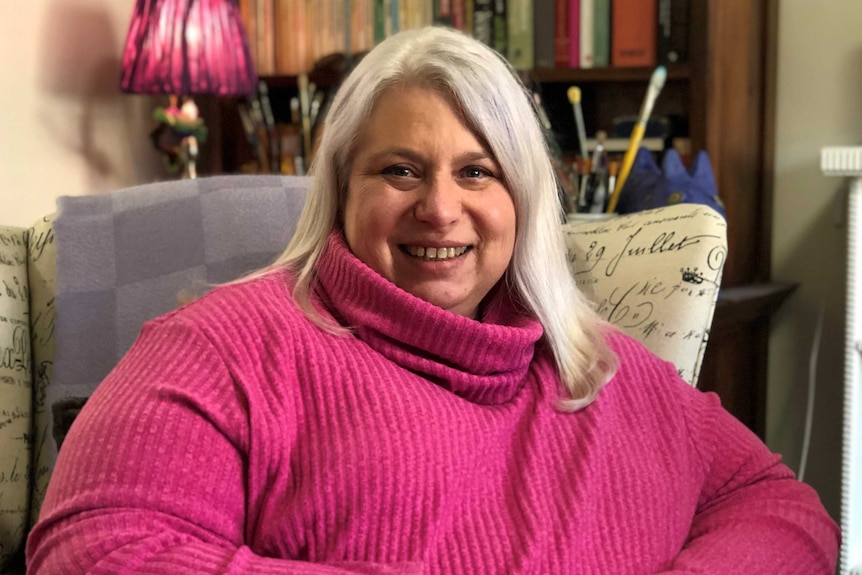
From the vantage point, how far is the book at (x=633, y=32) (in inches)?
70.5

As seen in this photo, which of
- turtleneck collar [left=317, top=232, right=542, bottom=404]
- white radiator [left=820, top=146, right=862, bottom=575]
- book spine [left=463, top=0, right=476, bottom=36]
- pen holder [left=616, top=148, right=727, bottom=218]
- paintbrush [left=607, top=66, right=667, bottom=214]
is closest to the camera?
turtleneck collar [left=317, top=232, right=542, bottom=404]

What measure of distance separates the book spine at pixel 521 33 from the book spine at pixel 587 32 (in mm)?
105

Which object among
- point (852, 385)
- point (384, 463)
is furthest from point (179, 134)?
point (852, 385)

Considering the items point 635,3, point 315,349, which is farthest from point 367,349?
point 635,3

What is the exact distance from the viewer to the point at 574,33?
1.86 m

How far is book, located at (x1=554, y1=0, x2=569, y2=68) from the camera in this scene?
6.08 ft

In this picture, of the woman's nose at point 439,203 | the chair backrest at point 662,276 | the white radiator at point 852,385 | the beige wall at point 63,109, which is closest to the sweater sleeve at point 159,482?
the woman's nose at point 439,203

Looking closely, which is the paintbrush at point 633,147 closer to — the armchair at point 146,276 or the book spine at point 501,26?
the book spine at point 501,26

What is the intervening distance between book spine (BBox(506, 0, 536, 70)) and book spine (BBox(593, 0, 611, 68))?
0.43ft

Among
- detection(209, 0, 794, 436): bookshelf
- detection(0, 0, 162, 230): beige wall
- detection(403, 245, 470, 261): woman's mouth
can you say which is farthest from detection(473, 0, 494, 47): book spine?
detection(403, 245, 470, 261): woman's mouth

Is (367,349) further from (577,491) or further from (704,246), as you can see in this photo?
(704,246)

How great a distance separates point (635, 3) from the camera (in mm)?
1796

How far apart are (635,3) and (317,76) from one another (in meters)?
0.74

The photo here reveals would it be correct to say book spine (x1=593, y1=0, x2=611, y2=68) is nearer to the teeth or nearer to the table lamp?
the table lamp
